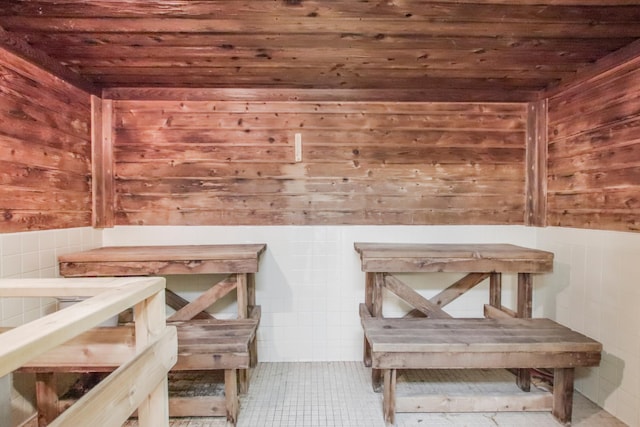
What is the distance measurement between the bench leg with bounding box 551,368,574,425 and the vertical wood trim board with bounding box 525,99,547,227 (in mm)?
1193

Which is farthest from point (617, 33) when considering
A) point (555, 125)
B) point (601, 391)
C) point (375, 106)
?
point (601, 391)

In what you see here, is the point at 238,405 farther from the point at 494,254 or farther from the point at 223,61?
the point at 223,61

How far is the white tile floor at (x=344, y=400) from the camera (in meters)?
1.97

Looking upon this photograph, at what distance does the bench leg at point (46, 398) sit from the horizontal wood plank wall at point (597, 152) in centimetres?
358

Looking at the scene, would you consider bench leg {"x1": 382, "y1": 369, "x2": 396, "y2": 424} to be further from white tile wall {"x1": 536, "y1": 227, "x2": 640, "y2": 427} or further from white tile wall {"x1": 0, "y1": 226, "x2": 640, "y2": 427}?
white tile wall {"x1": 536, "y1": 227, "x2": 640, "y2": 427}

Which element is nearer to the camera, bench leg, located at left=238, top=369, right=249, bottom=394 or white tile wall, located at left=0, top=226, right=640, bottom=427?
bench leg, located at left=238, top=369, right=249, bottom=394

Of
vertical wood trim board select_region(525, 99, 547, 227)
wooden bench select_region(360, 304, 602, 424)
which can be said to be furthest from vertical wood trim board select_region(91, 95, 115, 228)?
vertical wood trim board select_region(525, 99, 547, 227)

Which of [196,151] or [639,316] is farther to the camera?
[196,151]

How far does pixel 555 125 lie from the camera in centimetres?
258

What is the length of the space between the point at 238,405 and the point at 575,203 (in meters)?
Result: 2.78

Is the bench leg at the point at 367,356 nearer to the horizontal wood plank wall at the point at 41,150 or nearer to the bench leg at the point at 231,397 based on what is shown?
the bench leg at the point at 231,397

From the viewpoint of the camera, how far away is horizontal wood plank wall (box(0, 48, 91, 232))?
1857mm

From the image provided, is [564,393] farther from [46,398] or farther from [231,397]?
[46,398]

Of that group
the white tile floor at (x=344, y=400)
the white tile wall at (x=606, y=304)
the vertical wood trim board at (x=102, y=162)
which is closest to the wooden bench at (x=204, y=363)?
the white tile floor at (x=344, y=400)
